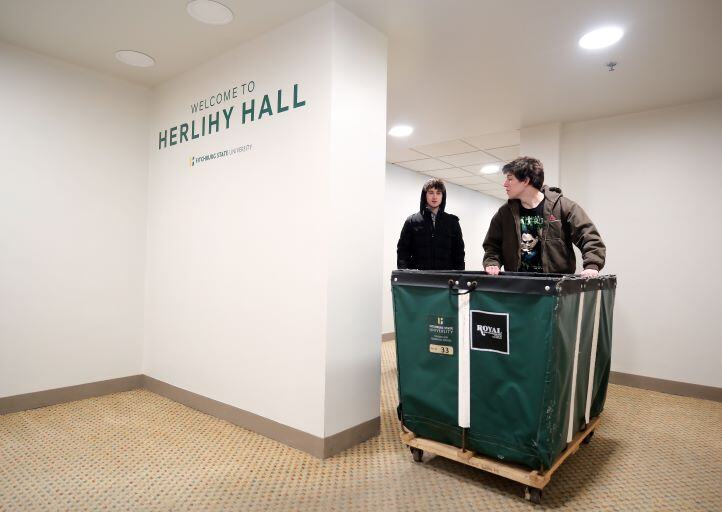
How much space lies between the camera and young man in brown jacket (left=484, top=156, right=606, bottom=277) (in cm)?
240

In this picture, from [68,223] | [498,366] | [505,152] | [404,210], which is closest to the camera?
[498,366]

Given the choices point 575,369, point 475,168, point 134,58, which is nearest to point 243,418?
point 575,369

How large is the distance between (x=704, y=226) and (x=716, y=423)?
164cm

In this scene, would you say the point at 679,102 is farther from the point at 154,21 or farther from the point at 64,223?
the point at 64,223

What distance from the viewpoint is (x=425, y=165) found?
6.41 meters

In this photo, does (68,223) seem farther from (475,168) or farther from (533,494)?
(475,168)

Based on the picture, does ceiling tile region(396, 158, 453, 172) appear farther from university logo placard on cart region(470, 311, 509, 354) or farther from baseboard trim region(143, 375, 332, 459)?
university logo placard on cart region(470, 311, 509, 354)

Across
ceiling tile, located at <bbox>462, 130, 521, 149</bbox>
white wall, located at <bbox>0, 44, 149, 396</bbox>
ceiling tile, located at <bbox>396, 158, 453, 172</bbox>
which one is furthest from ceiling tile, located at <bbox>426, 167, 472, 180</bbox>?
white wall, located at <bbox>0, 44, 149, 396</bbox>

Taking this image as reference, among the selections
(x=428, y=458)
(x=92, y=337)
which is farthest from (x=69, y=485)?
(x=428, y=458)

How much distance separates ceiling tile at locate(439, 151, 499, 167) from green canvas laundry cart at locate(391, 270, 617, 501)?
12.6 ft

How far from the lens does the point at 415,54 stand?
304 cm

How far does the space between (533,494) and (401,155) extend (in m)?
4.64

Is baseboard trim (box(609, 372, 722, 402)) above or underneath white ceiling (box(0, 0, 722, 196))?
underneath

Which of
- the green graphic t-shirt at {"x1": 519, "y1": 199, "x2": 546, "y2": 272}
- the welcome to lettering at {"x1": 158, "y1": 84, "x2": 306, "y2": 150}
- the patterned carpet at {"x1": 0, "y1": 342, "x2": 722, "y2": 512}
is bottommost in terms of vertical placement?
the patterned carpet at {"x1": 0, "y1": 342, "x2": 722, "y2": 512}
